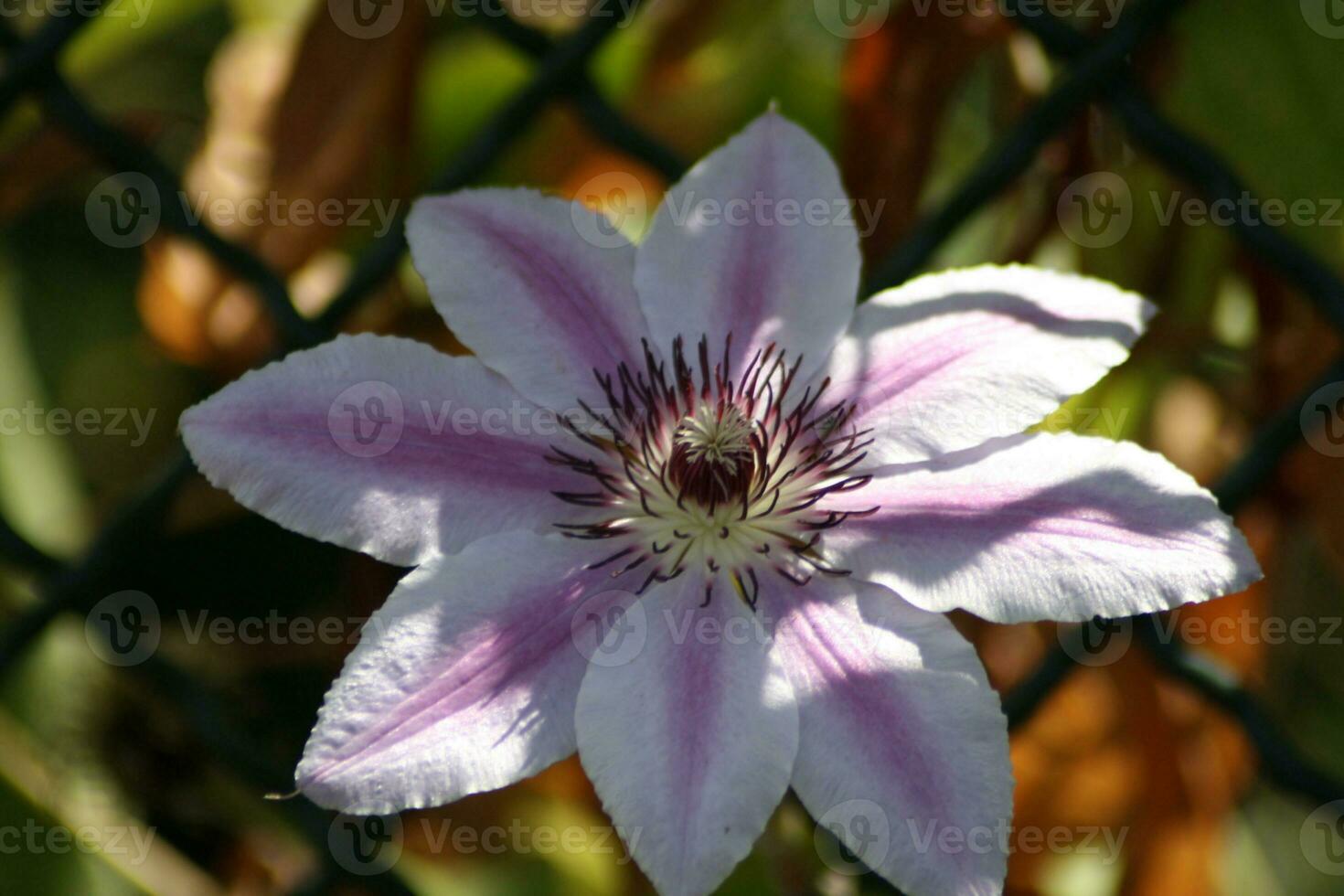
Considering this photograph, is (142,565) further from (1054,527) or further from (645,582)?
(1054,527)

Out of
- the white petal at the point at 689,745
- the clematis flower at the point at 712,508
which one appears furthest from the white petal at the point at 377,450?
the white petal at the point at 689,745

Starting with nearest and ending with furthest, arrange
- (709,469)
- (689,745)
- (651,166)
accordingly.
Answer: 1. (689,745)
2. (709,469)
3. (651,166)

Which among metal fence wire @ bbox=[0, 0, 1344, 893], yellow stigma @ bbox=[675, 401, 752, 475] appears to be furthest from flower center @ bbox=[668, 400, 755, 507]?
metal fence wire @ bbox=[0, 0, 1344, 893]

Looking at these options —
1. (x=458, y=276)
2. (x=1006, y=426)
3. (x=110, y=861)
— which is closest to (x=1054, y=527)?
(x=1006, y=426)

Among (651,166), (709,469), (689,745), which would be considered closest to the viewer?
(689,745)

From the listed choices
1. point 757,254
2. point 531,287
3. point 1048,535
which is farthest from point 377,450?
point 1048,535

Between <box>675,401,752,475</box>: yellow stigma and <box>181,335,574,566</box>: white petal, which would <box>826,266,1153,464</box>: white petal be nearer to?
<box>675,401,752,475</box>: yellow stigma

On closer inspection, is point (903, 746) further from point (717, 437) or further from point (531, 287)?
point (531, 287)
